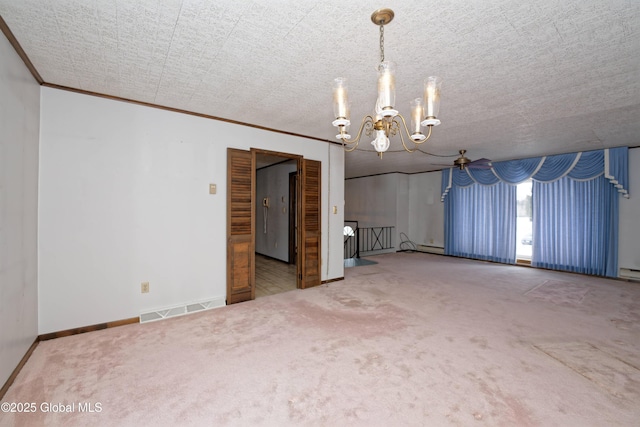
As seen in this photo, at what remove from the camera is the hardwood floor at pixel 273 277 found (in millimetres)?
4456

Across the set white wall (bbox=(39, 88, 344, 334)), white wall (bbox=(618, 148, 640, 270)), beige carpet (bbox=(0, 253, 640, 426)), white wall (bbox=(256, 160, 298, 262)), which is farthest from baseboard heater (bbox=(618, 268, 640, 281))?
white wall (bbox=(39, 88, 344, 334))

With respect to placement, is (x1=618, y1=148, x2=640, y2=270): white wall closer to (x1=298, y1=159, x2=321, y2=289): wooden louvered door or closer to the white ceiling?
the white ceiling

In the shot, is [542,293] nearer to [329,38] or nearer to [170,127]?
[329,38]

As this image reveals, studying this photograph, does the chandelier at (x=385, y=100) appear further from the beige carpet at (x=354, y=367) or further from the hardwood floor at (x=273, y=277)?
the hardwood floor at (x=273, y=277)

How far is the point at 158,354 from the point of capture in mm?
2453

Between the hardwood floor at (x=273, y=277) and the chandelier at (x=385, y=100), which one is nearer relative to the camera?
the chandelier at (x=385, y=100)

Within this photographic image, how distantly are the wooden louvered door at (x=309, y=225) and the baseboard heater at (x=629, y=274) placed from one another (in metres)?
5.51

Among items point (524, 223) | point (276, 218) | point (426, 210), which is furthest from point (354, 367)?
point (426, 210)

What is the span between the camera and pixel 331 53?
2.11 m

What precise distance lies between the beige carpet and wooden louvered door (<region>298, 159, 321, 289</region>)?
2.64 ft

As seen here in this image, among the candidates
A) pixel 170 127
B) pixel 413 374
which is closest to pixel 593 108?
pixel 413 374

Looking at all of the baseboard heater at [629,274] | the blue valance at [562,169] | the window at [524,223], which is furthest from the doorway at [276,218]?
the baseboard heater at [629,274]

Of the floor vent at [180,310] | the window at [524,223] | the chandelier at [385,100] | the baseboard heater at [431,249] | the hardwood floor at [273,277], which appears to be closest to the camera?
the chandelier at [385,100]

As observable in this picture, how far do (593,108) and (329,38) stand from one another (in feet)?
10.8
